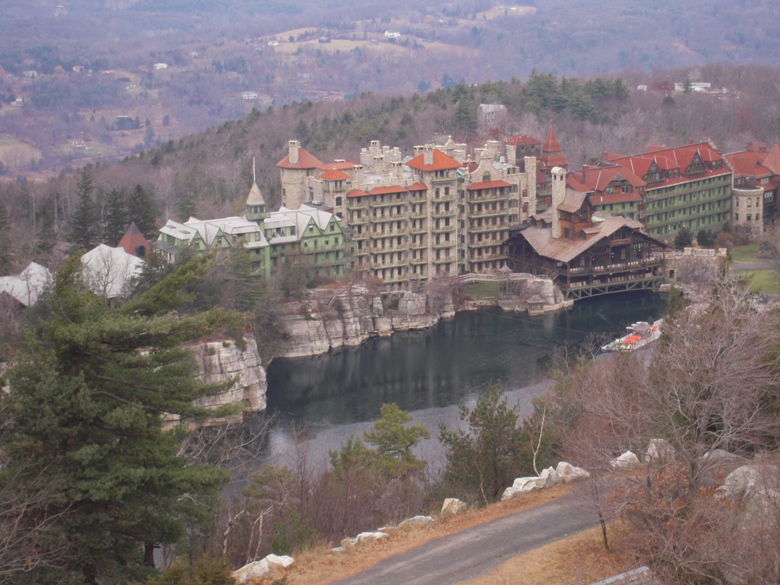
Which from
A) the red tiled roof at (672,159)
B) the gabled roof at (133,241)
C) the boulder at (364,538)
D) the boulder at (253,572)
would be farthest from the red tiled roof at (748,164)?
the boulder at (253,572)

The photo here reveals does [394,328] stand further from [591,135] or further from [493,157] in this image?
[591,135]

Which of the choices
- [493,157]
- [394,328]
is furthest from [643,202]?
[394,328]

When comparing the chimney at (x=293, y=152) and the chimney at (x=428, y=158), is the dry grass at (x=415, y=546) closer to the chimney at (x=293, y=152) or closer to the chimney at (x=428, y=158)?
the chimney at (x=428, y=158)

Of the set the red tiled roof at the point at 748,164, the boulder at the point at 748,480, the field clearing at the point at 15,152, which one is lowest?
the field clearing at the point at 15,152

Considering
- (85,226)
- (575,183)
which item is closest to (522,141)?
(575,183)

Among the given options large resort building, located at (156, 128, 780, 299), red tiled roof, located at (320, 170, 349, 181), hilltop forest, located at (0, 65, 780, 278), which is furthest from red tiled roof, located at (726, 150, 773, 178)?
red tiled roof, located at (320, 170, 349, 181)

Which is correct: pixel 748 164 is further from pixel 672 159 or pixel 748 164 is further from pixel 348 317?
pixel 348 317

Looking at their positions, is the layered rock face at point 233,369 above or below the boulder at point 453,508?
below
